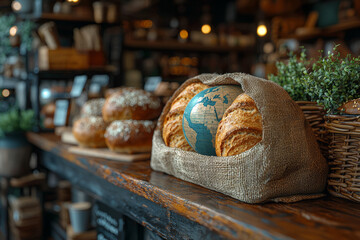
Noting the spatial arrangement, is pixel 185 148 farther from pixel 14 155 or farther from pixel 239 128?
pixel 14 155

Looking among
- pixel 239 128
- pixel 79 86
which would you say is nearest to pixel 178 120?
pixel 239 128

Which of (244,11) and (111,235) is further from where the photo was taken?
(244,11)

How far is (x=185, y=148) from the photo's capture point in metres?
1.23

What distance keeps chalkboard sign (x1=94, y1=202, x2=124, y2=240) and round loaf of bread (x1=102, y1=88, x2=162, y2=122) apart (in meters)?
0.46

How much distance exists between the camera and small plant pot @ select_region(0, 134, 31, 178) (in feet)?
9.74

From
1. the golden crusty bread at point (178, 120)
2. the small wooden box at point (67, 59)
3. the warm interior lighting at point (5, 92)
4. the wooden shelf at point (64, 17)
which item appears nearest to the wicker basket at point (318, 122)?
the golden crusty bread at point (178, 120)

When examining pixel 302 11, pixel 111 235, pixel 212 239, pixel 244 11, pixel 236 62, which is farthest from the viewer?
pixel 236 62

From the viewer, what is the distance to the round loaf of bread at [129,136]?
169 cm

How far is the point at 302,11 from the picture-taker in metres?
5.14

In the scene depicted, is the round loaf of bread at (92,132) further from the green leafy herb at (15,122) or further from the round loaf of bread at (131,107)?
the green leafy herb at (15,122)

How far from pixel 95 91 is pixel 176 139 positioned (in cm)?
207

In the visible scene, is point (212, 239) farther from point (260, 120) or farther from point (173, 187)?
point (260, 120)

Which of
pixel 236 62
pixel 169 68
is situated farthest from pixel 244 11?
pixel 169 68

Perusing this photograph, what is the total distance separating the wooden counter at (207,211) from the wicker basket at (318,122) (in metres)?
0.18
